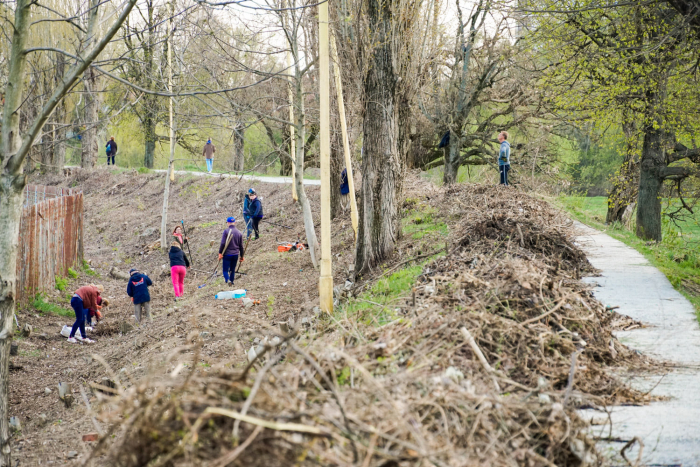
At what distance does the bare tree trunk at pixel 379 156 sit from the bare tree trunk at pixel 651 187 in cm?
922

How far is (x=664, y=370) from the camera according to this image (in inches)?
188

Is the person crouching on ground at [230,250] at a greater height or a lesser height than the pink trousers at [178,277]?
greater

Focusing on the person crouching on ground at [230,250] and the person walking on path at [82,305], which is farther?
the person crouching on ground at [230,250]

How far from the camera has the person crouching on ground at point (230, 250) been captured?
44.1 ft

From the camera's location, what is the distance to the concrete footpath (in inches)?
140

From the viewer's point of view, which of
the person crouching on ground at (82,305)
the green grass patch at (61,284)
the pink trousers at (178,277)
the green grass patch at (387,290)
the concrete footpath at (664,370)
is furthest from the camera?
the green grass patch at (61,284)

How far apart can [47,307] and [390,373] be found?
1121 centimetres

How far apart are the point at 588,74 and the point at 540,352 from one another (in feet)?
44.3

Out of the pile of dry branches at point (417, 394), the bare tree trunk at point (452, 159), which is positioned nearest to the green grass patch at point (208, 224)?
the bare tree trunk at point (452, 159)

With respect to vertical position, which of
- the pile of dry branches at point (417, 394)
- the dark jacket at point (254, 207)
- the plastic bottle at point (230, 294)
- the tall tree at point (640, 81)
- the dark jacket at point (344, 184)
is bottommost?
the plastic bottle at point (230, 294)

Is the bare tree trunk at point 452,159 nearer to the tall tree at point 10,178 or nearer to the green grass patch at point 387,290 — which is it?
the green grass patch at point 387,290

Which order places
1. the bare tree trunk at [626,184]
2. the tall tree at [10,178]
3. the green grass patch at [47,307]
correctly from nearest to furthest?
the tall tree at [10,178]
the green grass patch at [47,307]
the bare tree trunk at [626,184]

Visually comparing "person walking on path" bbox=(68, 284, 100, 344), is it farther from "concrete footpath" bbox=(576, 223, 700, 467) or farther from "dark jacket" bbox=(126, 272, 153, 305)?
"concrete footpath" bbox=(576, 223, 700, 467)

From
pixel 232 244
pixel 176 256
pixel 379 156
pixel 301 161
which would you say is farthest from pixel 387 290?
pixel 176 256
